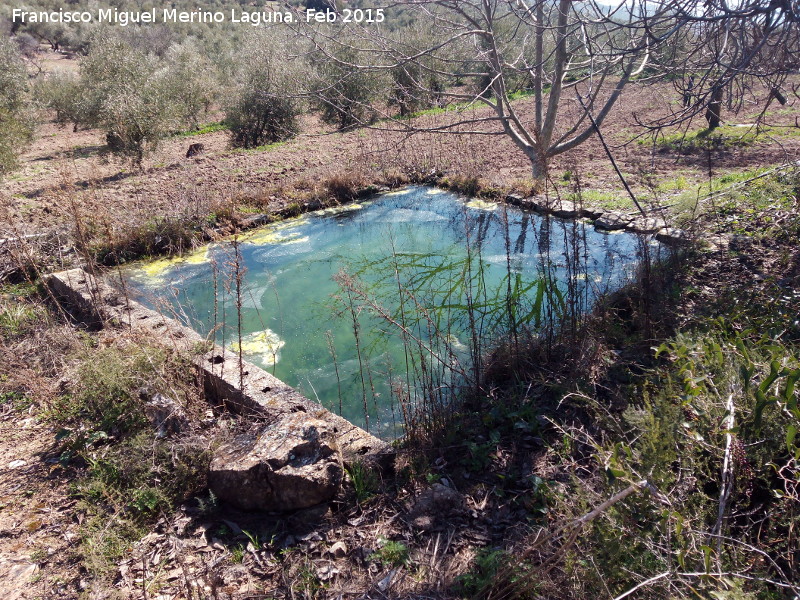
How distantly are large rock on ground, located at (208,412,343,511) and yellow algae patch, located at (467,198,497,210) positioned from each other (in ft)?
19.7

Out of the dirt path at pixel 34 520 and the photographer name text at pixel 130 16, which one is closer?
the dirt path at pixel 34 520

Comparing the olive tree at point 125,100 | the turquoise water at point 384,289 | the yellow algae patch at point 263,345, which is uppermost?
the olive tree at point 125,100

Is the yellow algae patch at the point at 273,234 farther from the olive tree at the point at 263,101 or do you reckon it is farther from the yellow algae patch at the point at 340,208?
the olive tree at the point at 263,101

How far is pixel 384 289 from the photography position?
5895mm

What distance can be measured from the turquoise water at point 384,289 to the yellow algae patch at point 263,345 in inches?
0.7

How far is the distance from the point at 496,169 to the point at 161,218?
237 inches

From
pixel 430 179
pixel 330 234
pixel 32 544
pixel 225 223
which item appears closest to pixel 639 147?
pixel 430 179

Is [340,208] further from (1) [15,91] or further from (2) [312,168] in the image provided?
(1) [15,91]

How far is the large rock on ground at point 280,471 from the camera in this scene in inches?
112

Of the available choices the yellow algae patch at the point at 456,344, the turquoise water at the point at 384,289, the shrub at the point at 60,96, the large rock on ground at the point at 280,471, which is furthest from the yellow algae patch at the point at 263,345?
the shrub at the point at 60,96

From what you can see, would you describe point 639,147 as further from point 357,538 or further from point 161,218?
point 357,538

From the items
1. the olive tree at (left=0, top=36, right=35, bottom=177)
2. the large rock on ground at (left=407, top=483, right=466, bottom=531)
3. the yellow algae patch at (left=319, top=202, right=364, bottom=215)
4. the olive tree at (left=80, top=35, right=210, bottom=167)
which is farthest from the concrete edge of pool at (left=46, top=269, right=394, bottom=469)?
the olive tree at (left=0, top=36, right=35, bottom=177)

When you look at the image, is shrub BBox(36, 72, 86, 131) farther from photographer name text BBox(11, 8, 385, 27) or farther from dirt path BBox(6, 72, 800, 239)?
photographer name text BBox(11, 8, 385, 27)

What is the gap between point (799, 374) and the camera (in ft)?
6.24
